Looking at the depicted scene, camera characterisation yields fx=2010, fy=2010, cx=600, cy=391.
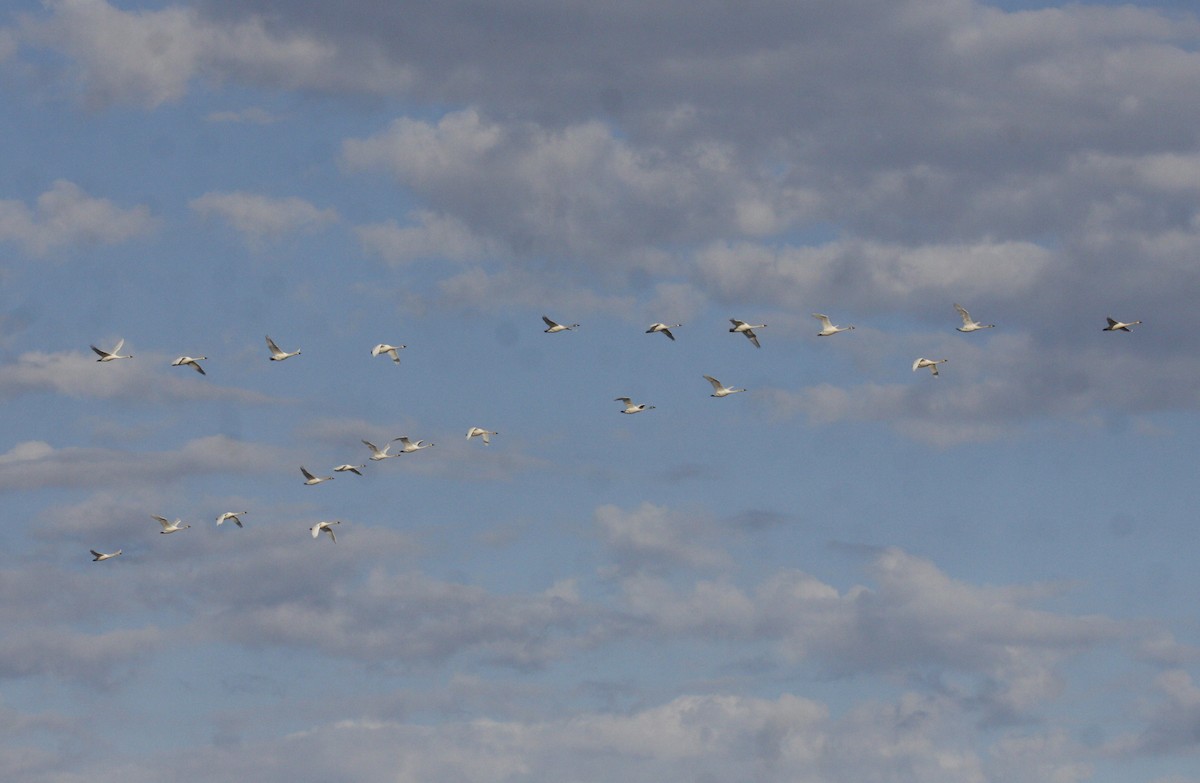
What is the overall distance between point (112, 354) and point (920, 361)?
251 ft

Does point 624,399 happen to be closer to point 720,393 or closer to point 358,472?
point 720,393

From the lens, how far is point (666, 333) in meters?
189

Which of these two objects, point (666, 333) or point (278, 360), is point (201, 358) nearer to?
point (278, 360)

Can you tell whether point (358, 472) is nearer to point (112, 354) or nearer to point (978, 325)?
point (112, 354)

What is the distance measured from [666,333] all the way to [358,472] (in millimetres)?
34817

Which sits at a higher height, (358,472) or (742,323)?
(742,323)

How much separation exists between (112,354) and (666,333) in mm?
51926

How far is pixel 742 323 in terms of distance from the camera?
189000 millimetres

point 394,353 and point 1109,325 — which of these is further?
point 394,353

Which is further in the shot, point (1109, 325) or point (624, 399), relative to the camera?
point (624, 399)

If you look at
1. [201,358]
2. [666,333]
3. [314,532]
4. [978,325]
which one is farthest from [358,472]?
[978,325]

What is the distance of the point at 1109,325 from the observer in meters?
182

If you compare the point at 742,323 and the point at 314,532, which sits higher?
the point at 742,323

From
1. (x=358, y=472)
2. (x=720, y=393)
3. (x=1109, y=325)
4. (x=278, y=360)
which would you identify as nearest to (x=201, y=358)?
(x=278, y=360)
